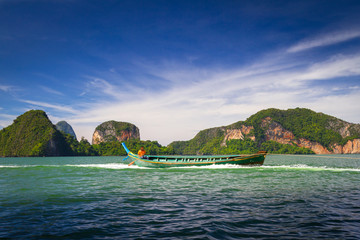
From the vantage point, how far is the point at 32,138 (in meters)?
166

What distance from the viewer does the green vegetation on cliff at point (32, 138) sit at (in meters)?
161

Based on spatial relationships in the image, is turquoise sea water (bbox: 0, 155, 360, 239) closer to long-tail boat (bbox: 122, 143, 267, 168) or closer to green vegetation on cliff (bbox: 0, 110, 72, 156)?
long-tail boat (bbox: 122, 143, 267, 168)

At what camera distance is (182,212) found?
10.9m

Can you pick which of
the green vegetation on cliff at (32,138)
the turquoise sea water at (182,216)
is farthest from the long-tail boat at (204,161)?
the green vegetation on cliff at (32,138)

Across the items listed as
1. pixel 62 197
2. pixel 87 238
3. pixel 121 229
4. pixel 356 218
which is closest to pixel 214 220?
pixel 121 229

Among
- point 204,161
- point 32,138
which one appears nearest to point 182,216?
point 204,161

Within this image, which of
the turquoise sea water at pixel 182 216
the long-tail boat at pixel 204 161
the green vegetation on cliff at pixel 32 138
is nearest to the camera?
the turquoise sea water at pixel 182 216

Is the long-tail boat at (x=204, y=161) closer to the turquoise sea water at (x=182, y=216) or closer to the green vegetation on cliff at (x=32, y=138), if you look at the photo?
the turquoise sea water at (x=182, y=216)

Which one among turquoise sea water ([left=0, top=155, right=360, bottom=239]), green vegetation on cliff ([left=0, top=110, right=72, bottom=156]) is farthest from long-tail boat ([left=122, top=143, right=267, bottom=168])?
green vegetation on cliff ([left=0, top=110, right=72, bottom=156])

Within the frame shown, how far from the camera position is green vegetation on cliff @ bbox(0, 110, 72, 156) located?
529 feet

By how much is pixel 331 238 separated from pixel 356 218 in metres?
3.21

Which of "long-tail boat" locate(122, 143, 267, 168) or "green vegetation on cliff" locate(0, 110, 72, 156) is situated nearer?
"long-tail boat" locate(122, 143, 267, 168)

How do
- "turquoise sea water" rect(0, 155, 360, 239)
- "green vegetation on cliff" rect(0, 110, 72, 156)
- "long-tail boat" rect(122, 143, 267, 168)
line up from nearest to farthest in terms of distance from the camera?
1. "turquoise sea water" rect(0, 155, 360, 239)
2. "long-tail boat" rect(122, 143, 267, 168)
3. "green vegetation on cliff" rect(0, 110, 72, 156)

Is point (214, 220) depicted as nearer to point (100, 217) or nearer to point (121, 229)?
point (121, 229)
